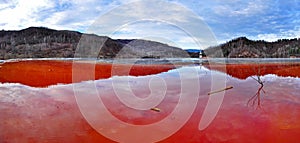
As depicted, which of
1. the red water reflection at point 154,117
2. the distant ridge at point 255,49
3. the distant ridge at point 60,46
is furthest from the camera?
the distant ridge at point 255,49

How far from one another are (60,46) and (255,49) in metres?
57.7

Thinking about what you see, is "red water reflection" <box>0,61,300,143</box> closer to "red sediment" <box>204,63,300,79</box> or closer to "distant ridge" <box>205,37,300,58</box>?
"red sediment" <box>204,63,300,79</box>

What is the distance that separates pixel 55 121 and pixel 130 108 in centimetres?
245

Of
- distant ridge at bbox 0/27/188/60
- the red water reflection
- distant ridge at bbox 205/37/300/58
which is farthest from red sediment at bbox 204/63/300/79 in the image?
distant ridge at bbox 205/37/300/58

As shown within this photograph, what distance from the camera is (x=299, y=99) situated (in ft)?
33.0

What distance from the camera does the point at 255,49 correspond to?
81875 mm

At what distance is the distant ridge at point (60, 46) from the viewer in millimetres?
60481

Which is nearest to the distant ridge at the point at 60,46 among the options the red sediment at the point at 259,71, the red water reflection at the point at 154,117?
the red sediment at the point at 259,71

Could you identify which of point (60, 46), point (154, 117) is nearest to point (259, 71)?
point (154, 117)

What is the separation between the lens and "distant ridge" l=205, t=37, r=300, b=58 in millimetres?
71213

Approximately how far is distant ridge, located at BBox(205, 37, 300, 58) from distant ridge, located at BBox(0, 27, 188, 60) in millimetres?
11390

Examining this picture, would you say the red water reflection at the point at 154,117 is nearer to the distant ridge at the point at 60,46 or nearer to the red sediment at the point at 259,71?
the red sediment at the point at 259,71

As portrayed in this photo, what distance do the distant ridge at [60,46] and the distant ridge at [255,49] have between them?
11.4 metres

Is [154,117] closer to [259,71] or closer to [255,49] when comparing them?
[259,71]
